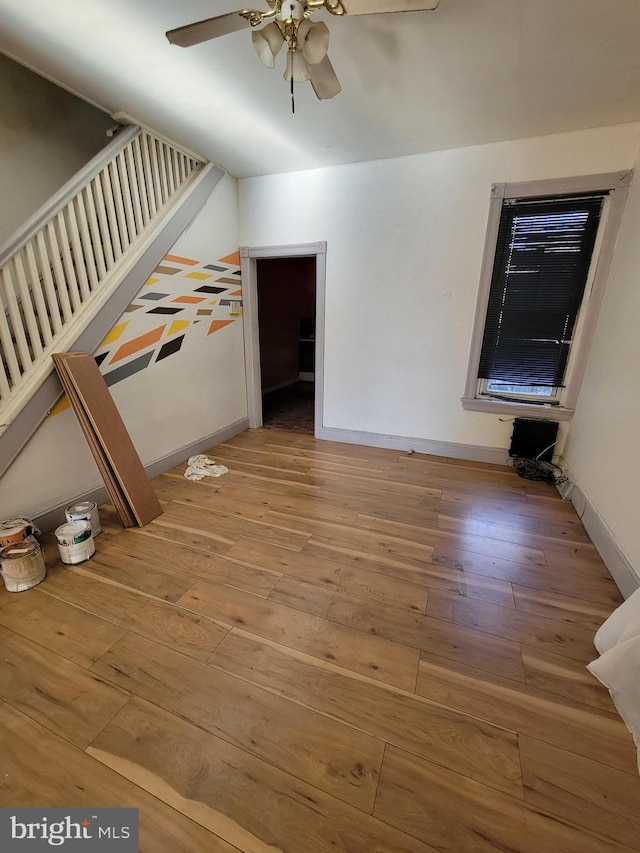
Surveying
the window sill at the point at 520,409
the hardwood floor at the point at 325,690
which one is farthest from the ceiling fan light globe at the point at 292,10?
the window sill at the point at 520,409

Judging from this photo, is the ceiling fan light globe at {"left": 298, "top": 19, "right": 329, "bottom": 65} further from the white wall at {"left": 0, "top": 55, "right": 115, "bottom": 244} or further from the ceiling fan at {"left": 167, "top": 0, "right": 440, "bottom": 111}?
the white wall at {"left": 0, "top": 55, "right": 115, "bottom": 244}

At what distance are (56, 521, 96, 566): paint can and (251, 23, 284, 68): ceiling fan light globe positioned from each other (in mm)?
2609

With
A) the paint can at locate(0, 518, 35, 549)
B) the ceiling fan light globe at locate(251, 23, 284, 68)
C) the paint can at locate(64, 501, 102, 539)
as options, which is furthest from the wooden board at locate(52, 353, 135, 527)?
the ceiling fan light globe at locate(251, 23, 284, 68)

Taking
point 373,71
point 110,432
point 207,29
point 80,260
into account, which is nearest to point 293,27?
point 207,29

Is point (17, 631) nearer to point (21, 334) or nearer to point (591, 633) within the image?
point (21, 334)

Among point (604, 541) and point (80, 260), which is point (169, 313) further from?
point (604, 541)

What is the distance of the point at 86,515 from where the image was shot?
212 centimetres

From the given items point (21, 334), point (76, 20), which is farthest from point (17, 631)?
point (76, 20)

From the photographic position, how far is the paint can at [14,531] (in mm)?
1760

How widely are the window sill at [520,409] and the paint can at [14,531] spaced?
3502 mm

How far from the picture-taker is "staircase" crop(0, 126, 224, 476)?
2045mm

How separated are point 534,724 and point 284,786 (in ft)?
2.97

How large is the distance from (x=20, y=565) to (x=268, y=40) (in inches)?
110

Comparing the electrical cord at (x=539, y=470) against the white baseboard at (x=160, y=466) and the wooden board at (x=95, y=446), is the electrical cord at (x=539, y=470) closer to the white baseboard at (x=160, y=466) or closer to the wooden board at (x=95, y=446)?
the white baseboard at (x=160, y=466)
